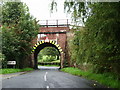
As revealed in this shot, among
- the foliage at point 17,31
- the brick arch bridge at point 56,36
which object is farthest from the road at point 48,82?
the brick arch bridge at point 56,36

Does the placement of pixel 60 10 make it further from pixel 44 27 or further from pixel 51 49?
pixel 51 49

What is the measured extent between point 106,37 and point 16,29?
20.8 m

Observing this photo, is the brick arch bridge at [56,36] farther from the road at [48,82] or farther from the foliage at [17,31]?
the road at [48,82]

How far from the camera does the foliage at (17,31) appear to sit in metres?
22.2

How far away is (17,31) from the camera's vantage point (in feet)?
81.4

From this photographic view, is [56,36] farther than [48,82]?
Yes

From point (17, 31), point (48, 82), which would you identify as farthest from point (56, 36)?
point (48, 82)

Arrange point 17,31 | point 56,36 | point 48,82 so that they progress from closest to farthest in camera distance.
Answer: point 48,82 → point 17,31 → point 56,36

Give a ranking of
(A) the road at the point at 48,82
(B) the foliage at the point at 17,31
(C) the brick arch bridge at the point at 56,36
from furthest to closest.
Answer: (C) the brick arch bridge at the point at 56,36 < (B) the foliage at the point at 17,31 < (A) the road at the point at 48,82

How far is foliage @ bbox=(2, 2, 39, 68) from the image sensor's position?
22.2m

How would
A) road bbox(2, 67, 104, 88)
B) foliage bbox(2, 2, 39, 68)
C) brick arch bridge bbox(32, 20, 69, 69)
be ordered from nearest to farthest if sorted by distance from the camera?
road bbox(2, 67, 104, 88)
foliage bbox(2, 2, 39, 68)
brick arch bridge bbox(32, 20, 69, 69)

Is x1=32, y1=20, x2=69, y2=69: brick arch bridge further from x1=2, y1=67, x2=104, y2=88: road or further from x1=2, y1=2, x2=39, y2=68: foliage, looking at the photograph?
x1=2, y1=67, x2=104, y2=88: road

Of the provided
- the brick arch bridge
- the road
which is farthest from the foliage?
the road

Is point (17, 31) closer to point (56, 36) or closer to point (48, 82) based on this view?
point (56, 36)
